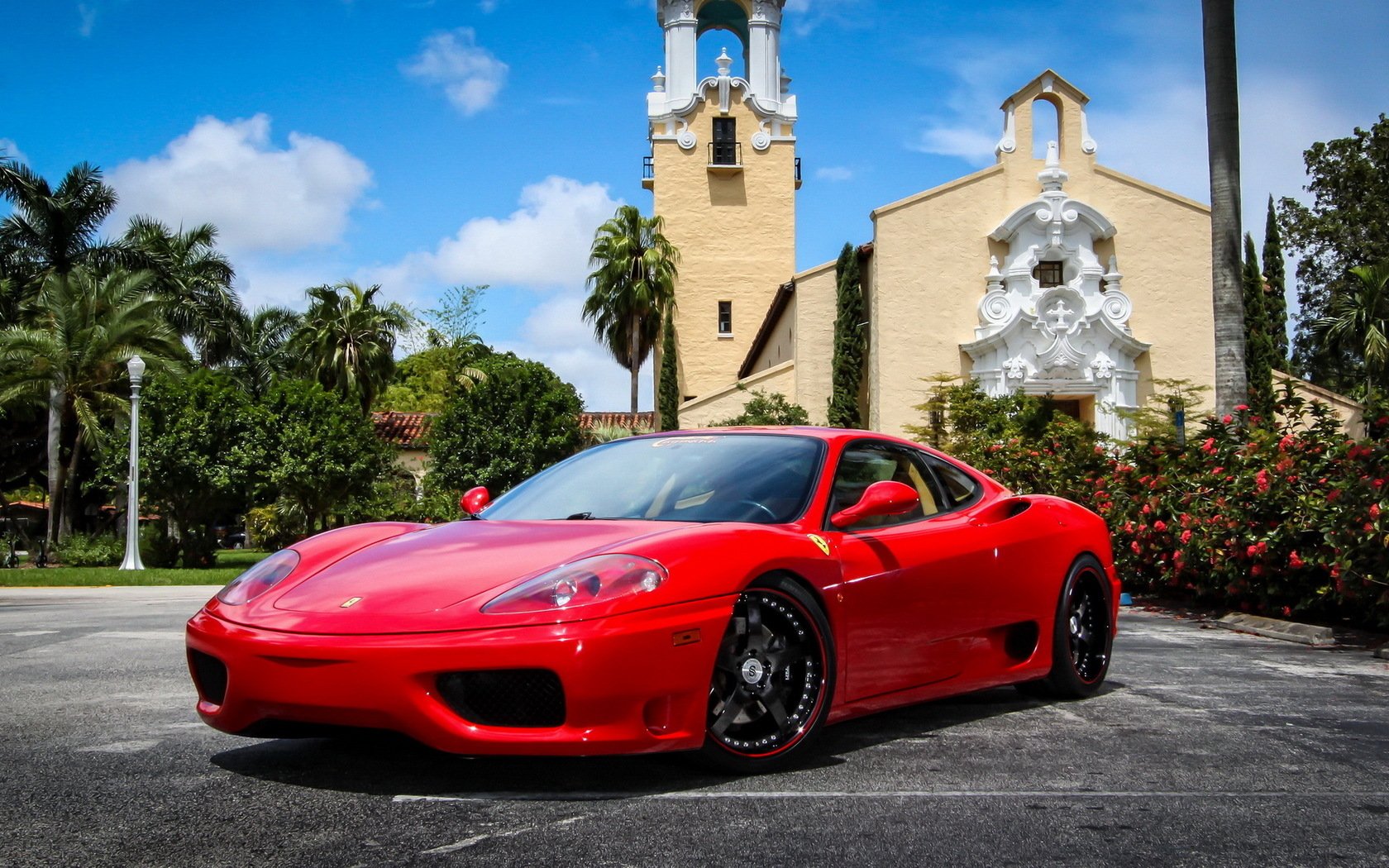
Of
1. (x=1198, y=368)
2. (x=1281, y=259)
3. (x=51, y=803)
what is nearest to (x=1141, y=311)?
(x=1198, y=368)

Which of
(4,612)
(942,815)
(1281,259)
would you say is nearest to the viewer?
(942,815)

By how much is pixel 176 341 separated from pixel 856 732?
3622 centimetres

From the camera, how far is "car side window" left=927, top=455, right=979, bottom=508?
5.57 m

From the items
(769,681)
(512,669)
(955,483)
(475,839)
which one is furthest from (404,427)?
(475,839)

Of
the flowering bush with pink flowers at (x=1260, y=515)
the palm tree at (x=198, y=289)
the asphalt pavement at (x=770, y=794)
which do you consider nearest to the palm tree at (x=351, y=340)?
the palm tree at (x=198, y=289)

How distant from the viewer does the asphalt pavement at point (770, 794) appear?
327cm

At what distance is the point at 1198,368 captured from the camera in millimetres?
36750

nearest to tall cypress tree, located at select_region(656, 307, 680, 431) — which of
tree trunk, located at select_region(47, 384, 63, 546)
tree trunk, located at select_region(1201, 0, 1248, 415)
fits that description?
tree trunk, located at select_region(47, 384, 63, 546)

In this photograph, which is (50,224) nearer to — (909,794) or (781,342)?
(781,342)

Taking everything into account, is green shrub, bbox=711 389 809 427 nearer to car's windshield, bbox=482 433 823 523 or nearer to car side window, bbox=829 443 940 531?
car side window, bbox=829 443 940 531

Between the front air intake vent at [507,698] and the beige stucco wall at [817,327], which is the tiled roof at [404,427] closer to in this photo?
the beige stucco wall at [817,327]

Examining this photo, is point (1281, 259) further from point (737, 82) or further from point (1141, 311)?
point (737, 82)

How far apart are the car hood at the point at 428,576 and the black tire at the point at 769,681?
0.42 metres

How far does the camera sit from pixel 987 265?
1454 inches
